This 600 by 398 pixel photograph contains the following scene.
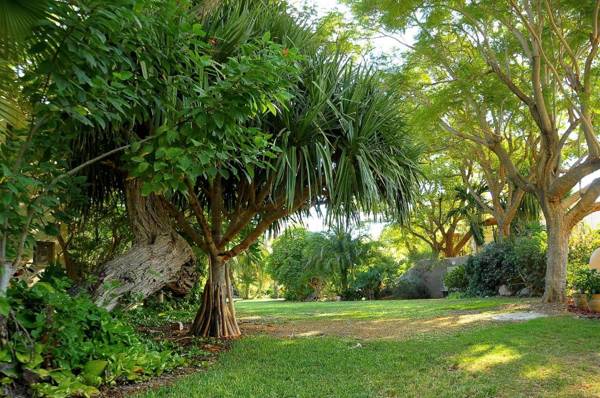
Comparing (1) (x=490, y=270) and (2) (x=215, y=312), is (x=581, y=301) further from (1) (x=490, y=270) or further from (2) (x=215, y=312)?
(2) (x=215, y=312)

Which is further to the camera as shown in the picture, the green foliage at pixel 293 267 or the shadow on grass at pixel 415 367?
the green foliage at pixel 293 267

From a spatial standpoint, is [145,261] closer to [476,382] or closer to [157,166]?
[157,166]

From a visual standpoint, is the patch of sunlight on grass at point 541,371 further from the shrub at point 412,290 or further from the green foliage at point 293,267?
the green foliage at point 293,267

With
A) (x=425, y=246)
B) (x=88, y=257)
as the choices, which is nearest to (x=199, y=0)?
(x=88, y=257)

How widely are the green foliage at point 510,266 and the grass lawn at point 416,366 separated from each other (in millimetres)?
6710

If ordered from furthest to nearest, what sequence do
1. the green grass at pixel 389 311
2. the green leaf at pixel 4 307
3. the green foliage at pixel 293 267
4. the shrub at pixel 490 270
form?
the green foliage at pixel 293 267
the shrub at pixel 490 270
the green grass at pixel 389 311
the green leaf at pixel 4 307

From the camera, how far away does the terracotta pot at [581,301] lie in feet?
29.0

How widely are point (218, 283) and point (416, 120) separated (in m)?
5.91

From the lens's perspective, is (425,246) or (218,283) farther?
(425,246)

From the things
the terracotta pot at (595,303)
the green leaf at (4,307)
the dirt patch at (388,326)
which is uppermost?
the green leaf at (4,307)

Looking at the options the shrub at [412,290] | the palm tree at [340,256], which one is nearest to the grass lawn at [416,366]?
the shrub at [412,290]

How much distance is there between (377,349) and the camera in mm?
5855

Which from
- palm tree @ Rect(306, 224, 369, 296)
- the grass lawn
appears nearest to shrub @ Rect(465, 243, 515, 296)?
the grass lawn

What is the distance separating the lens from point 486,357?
16.8ft
